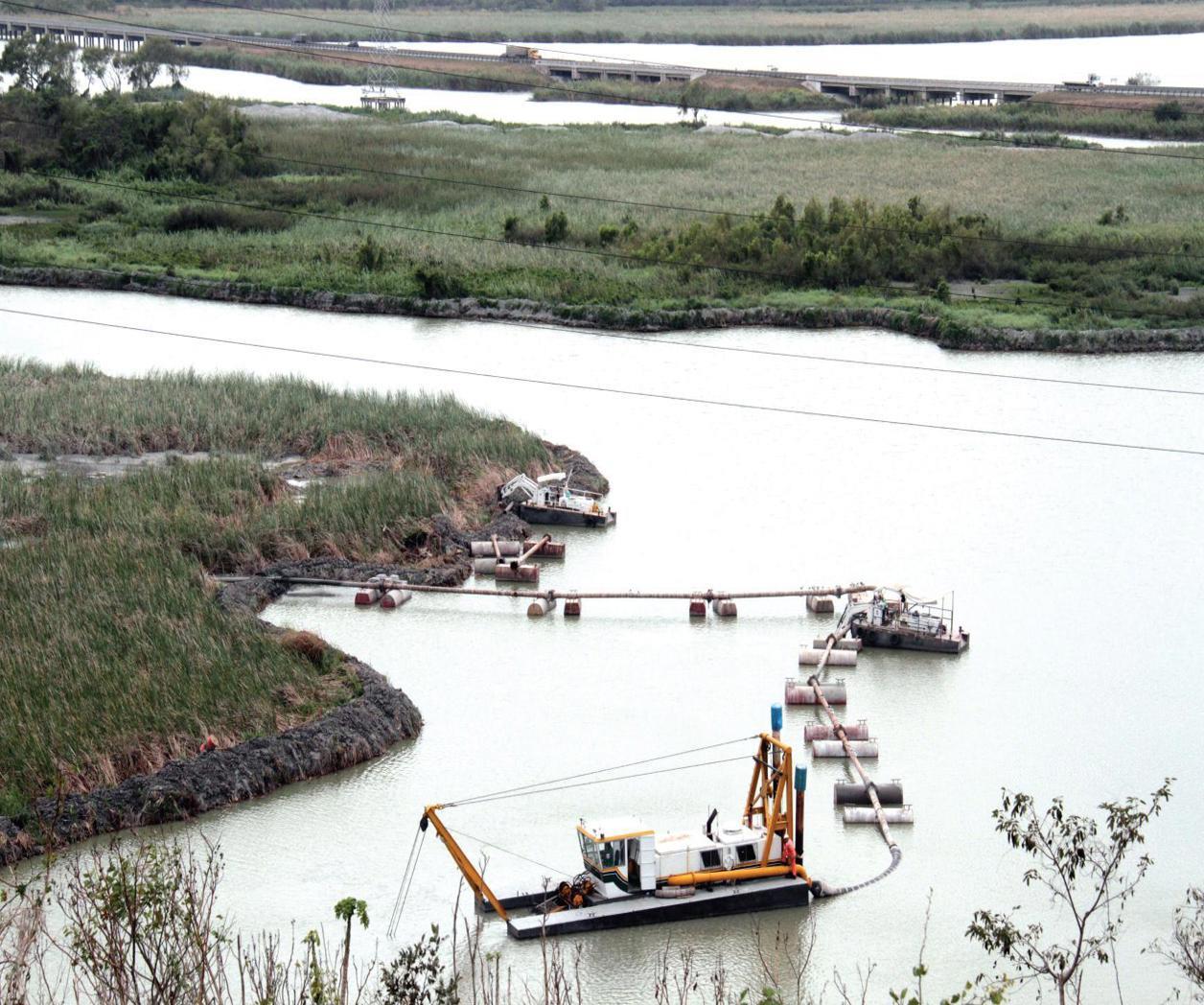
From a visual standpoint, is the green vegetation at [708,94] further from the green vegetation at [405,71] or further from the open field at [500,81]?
the green vegetation at [405,71]

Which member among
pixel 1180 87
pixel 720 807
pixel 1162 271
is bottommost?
pixel 720 807

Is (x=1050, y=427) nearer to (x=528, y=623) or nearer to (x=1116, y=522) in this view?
(x=1116, y=522)

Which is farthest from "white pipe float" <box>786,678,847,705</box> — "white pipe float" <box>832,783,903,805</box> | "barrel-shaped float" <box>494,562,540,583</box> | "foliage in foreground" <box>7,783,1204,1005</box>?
"barrel-shaped float" <box>494,562,540,583</box>

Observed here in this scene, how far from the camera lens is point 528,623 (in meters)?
25.7

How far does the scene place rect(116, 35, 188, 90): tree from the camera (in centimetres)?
9012

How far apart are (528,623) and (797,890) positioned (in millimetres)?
9454

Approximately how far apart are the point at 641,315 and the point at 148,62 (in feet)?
177

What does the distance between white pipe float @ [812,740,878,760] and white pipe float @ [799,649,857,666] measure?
2856 millimetres

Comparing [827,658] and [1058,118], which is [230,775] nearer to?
[827,658]

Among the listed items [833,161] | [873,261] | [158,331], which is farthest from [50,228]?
[833,161]

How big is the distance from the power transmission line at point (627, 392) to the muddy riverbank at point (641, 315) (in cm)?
384

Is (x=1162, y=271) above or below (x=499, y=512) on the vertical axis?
above

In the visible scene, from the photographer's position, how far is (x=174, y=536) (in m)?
26.1

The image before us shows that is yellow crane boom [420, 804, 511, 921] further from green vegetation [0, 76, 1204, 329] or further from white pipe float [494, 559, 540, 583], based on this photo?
green vegetation [0, 76, 1204, 329]
